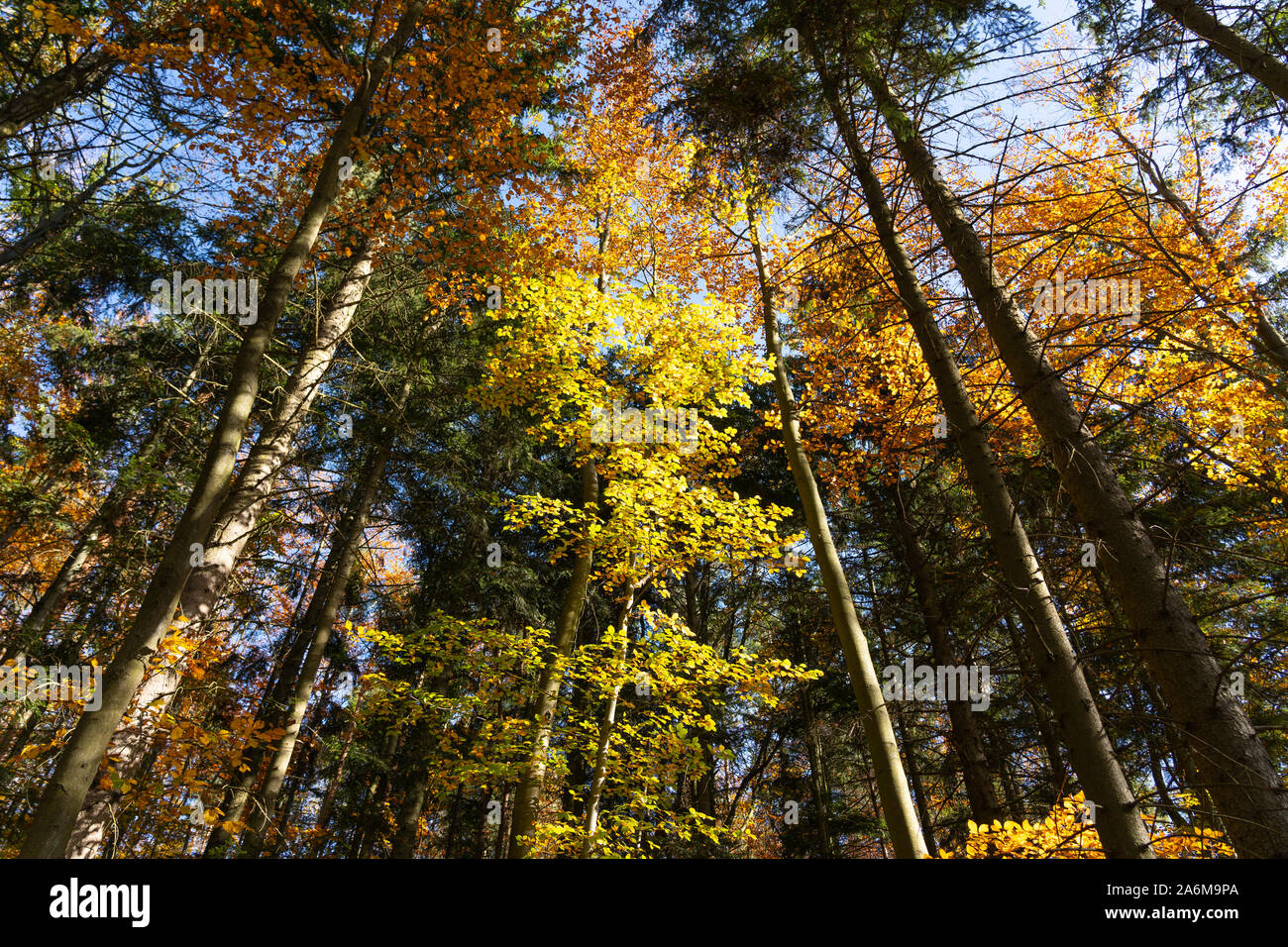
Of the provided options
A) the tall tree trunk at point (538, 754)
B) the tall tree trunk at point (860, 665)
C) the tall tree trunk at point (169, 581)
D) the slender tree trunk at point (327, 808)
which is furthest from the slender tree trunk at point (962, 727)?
the slender tree trunk at point (327, 808)

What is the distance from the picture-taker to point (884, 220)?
4109 mm

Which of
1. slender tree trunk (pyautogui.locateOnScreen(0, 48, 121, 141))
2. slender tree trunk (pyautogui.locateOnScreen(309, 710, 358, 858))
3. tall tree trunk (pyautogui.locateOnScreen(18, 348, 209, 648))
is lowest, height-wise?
slender tree trunk (pyautogui.locateOnScreen(309, 710, 358, 858))

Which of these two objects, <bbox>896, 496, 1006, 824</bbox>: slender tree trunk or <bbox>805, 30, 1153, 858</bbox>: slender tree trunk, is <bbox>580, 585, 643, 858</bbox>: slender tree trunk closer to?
<bbox>896, 496, 1006, 824</bbox>: slender tree trunk

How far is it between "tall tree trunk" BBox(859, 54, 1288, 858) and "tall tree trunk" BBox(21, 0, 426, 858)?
4288 millimetres

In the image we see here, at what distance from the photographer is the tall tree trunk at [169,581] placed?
2.92 meters

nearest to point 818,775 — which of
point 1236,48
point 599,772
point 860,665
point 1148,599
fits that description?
point 599,772

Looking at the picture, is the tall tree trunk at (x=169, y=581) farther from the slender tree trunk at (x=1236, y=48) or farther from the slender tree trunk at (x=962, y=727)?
the slender tree trunk at (x=962, y=727)

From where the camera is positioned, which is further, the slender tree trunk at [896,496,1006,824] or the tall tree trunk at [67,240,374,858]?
the slender tree trunk at [896,496,1006,824]

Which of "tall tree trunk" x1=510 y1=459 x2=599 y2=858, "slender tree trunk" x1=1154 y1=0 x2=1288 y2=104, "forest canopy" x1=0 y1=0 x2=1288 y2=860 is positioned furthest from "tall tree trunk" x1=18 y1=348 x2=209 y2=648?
"slender tree trunk" x1=1154 y1=0 x2=1288 y2=104

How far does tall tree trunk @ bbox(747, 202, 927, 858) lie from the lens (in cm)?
450

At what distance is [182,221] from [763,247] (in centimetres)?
959
